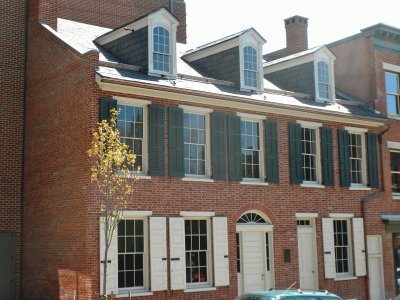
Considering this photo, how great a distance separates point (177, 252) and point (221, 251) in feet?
5.38

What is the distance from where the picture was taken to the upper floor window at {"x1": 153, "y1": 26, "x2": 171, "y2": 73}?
19531mm

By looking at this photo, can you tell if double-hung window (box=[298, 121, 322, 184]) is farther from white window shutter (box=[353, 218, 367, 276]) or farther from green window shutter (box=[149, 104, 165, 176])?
green window shutter (box=[149, 104, 165, 176])

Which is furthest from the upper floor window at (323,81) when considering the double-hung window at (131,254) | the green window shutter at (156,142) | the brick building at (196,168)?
the double-hung window at (131,254)

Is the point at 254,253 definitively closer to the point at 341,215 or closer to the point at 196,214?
the point at 196,214

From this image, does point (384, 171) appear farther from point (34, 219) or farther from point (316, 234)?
point (34, 219)

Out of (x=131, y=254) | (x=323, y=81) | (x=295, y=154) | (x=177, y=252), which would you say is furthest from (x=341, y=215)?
(x=131, y=254)

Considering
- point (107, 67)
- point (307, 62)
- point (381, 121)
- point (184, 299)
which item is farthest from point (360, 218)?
point (107, 67)

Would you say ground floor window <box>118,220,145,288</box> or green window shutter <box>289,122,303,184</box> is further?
green window shutter <box>289,122,303,184</box>

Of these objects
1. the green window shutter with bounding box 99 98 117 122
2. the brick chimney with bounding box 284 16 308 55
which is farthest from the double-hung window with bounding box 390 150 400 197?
the green window shutter with bounding box 99 98 117 122

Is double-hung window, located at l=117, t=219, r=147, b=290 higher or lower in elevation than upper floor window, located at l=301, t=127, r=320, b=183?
lower

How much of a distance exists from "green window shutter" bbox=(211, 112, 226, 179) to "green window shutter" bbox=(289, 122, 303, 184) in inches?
116

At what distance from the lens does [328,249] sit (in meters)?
22.0

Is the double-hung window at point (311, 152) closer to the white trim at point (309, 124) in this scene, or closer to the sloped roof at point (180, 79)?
the white trim at point (309, 124)

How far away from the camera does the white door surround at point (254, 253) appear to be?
20.0 m
